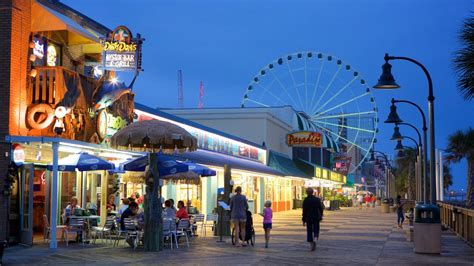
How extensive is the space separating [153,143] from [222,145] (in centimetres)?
2016

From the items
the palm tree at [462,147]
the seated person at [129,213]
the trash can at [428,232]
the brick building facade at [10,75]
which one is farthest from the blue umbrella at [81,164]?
the palm tree at [462,147]

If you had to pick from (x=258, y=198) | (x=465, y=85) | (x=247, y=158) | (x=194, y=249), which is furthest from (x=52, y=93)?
(x=258, y=198)

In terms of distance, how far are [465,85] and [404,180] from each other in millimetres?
85060

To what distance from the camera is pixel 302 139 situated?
54.1 metres

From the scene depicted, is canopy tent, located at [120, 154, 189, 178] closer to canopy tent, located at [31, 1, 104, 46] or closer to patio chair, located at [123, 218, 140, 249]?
patio chair, located at [123, 218, 140, 249]

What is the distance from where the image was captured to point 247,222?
1970 centimetres

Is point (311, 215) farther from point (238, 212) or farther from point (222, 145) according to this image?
point (222, 145)

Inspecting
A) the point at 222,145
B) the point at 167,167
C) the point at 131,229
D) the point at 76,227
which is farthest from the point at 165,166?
the point at 222,145

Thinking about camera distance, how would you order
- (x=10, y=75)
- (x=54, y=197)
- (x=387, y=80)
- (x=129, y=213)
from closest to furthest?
1. (x=54, y=197)
2. (x=10, y=75)
3. (x=387, y=80)
4. (x=129, y=213)

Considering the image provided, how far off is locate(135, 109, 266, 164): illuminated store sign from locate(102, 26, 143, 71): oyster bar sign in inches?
162

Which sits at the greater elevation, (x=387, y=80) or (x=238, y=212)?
(x=387, y=80)

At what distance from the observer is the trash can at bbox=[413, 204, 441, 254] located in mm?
17094

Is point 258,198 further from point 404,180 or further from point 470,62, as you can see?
point 404,180

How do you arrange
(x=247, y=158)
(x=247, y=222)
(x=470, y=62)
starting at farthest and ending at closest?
1. (x=247, y=158)
2. (x=247, y=222)
3. (x=470, y=62)
